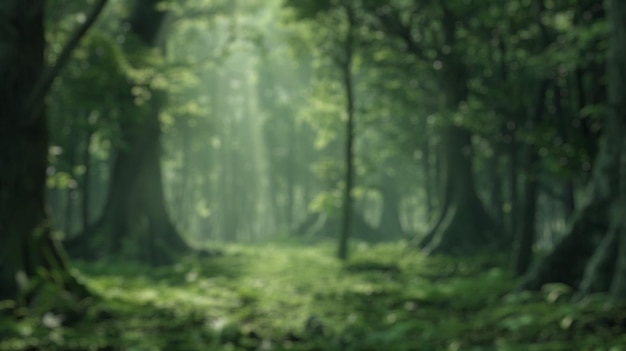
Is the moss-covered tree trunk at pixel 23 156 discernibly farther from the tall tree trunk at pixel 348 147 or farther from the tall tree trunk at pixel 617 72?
the tall tree trunk at pixel 348 147

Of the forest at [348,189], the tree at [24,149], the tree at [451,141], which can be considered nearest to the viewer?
the forest at [348,189]

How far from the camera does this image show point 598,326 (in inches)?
240

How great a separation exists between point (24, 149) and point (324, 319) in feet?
15.0

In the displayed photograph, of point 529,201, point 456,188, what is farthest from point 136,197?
point 529,201

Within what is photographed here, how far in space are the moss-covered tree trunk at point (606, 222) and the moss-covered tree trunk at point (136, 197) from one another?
12465 millimetres

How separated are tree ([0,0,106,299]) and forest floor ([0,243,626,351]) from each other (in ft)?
2.20

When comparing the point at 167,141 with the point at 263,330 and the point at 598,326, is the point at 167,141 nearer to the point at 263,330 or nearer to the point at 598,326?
the point at 263,330

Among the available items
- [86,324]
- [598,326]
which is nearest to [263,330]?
[86,324]

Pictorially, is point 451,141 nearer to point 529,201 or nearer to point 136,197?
point 529,201

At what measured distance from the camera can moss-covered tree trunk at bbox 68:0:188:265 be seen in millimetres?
18953

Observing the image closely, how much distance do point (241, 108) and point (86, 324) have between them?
5149cm

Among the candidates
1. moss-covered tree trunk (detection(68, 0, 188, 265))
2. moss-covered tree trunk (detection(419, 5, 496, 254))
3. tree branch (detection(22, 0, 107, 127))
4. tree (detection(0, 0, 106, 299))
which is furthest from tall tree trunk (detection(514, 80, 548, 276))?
moss-covered tree trunk (detection(68, 0, 188, 265))

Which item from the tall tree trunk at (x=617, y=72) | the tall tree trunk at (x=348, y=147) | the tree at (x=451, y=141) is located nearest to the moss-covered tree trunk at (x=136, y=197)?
the tall tree trunk at (x=348, y=147)

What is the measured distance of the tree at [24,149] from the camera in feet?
26.0
